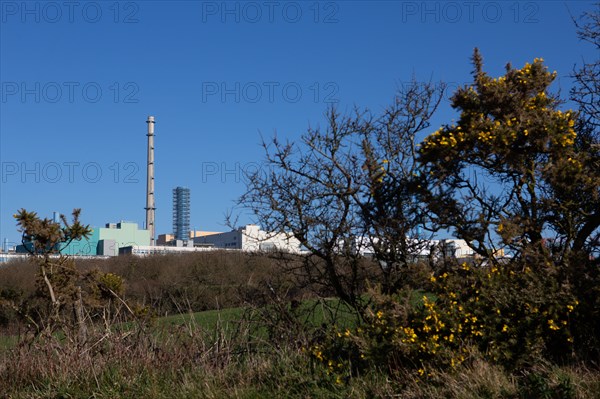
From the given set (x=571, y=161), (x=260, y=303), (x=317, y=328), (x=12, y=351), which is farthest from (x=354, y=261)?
(x=12, y=351)

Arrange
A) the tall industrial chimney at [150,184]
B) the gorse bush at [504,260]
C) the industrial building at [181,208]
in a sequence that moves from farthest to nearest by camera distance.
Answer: the industrial building at [181,208] → the tall industrial chimney at [150,184] → the gorse bush at [504,260]

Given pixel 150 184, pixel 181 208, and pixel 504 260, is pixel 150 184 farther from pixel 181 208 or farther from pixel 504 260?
pixel 181 208

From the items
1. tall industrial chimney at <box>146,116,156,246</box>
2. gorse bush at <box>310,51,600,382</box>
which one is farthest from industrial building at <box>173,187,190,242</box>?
gorse bush at <box>310,51,600,382</box>

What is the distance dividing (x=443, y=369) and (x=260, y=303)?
3.21m

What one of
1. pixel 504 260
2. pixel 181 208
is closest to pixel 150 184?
pixel 504 260

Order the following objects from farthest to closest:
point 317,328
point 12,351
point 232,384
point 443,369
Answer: point 12,351 → point 317,328 → point 232,384 → point 443,369

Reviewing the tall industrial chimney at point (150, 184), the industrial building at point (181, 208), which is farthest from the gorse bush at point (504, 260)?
the industrial building at point (181, 208)

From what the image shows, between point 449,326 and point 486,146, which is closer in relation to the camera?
point 449,326

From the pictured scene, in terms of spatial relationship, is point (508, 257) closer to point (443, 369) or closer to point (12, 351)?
point (443, 369)

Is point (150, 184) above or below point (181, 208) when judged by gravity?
below

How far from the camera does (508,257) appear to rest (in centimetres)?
774

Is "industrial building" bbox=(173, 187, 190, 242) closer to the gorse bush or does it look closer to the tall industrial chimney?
the tall industrial chimney

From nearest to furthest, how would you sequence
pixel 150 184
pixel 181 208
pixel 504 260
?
pixel 504 260 < pixel 150 184 < pixel 181 208

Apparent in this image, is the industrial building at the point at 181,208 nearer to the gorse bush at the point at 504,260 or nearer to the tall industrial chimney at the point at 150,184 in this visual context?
the tall industrial chimney at the point at 150,184
